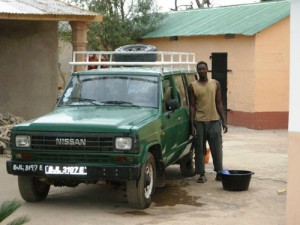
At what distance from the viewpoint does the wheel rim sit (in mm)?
7980

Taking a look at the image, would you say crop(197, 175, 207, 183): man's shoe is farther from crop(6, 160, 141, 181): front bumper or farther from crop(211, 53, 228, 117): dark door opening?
crop(211, 53, 228, 117): dark door opening

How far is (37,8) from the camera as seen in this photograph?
1370cm

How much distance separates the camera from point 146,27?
2645cm

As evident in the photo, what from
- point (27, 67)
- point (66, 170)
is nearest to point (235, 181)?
point (66, 170)

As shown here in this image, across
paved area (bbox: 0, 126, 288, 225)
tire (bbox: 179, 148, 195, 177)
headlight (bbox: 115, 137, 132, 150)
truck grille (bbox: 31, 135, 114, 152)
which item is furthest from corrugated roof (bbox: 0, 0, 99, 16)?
headlight (bbox: 115, 137, 132, 150)

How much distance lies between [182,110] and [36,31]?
22.5 feet

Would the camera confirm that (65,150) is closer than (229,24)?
Yes

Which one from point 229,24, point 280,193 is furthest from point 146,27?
point 280,193

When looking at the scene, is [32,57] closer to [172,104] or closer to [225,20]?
[172,104]

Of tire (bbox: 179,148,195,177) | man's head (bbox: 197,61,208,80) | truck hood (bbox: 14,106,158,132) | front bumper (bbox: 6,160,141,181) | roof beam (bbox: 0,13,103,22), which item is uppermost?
roof beam (bbox: 0,13,103,22)

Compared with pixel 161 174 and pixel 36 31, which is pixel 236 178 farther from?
pixel 36 31

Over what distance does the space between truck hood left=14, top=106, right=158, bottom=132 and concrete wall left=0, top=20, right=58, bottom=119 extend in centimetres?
678

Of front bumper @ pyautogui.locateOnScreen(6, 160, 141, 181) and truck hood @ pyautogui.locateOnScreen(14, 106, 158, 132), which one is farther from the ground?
truck hood @ pyautogui.locateOnScreen(14, 106, 158, 132)

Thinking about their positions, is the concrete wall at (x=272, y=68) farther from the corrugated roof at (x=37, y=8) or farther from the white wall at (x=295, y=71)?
the white wall at (x=295, y=71)
